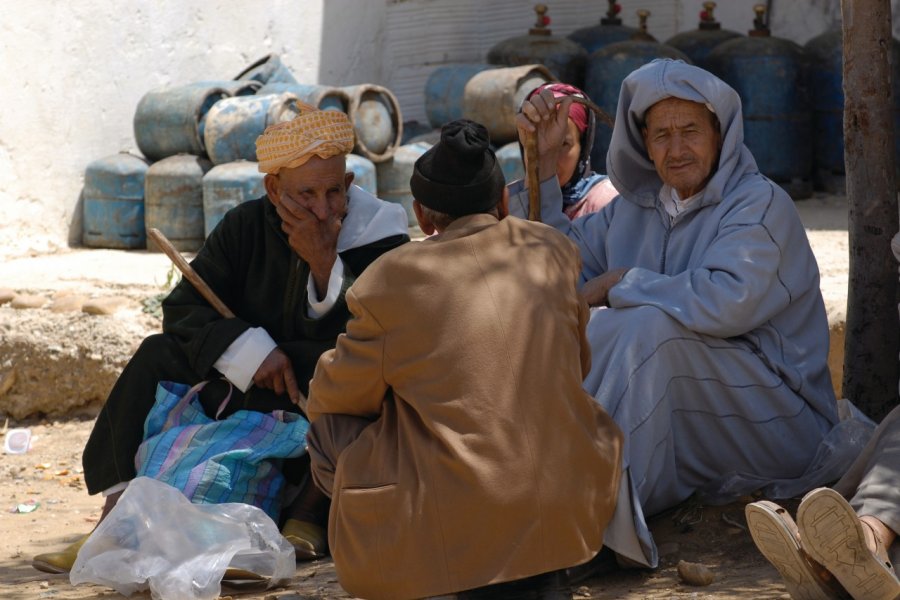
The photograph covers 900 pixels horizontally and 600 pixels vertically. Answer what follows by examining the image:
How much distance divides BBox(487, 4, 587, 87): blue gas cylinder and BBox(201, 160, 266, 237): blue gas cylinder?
2.87 metres

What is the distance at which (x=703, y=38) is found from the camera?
10344 millimetres

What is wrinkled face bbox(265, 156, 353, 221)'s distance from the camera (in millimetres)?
4148

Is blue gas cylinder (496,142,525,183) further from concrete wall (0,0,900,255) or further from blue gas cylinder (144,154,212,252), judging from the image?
concrete wall (0,0,900,255)

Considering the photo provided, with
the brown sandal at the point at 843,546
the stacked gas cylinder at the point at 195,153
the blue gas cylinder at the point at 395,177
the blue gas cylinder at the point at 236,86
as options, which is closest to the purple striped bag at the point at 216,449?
the brown sandal at the point at 843,546

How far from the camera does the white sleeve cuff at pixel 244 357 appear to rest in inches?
163

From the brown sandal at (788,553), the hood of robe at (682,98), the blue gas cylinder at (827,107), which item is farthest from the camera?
the blue gas cylinder at (827,107)

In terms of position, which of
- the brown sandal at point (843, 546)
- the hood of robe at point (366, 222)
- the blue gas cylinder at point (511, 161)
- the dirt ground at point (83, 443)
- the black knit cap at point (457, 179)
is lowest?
the dirt ground at point (83, 443)

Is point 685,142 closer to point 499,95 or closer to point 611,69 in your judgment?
point 499,95

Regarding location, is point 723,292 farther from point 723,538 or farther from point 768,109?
point 768,109

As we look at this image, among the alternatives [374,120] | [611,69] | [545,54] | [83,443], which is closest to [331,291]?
[83,443]

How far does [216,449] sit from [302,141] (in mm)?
1037

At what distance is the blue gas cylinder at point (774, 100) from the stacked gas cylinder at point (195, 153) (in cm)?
296

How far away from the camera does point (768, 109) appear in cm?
1005

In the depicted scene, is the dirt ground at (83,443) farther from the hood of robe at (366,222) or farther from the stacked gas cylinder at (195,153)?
the hood of robe at (366,222)
